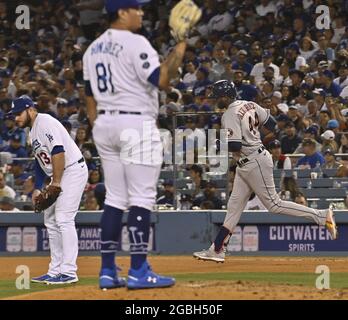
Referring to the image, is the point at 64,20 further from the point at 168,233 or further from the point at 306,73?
the point at 168,233

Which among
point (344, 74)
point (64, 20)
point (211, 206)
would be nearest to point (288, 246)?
point (211, 206)

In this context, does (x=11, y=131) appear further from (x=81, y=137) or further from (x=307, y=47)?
(x=307, y=47)

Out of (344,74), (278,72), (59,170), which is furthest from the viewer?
(278,72)

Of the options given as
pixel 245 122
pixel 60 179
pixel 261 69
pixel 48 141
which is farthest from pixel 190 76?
pixel 60 179

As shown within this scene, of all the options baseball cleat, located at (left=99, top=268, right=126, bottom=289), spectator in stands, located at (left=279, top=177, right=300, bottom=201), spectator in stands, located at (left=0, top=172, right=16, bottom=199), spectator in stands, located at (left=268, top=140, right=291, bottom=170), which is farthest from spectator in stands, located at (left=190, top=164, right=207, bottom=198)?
baseball cleat, located at (left=99, top=268, right=126, bottom=289)

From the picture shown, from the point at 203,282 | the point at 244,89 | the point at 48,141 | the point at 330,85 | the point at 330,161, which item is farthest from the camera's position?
the point at 330,85

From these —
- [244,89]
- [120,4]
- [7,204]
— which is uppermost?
[244,89]

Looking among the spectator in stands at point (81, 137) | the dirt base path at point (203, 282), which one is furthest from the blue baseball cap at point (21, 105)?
the spectator in stands at point (81, 137)
